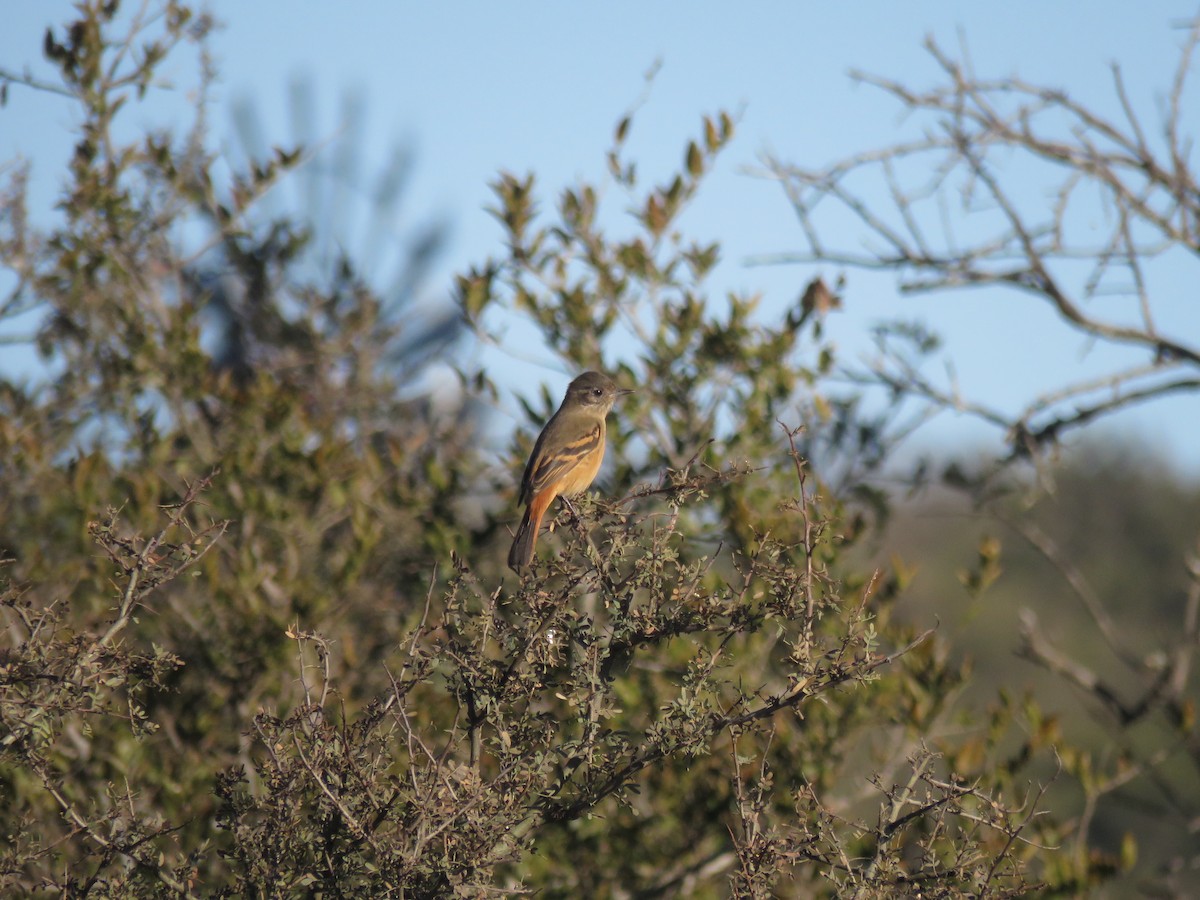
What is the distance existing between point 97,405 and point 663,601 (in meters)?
5.13

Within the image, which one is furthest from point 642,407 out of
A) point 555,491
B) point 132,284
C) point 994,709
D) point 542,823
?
point 542,823

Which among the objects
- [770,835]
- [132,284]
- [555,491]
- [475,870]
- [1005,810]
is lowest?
[1005,810]

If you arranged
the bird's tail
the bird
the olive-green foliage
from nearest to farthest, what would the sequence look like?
the olive-green foliage → the bird's tail → the bird

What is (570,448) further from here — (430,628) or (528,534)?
(430,628)

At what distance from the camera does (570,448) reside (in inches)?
269

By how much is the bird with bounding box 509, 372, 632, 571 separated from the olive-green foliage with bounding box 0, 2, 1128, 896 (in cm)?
16

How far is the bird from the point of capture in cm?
666

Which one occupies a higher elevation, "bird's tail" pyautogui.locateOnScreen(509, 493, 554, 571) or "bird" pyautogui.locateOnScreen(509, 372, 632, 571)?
"bird" pyautogui.locateOnScreen(509, 372, 632, 571)

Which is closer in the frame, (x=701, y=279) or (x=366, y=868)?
(x=366, y=868)

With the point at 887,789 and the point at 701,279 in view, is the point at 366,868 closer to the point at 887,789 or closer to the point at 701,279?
the point at 887,789

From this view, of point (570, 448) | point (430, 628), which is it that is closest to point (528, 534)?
point (570, 448)

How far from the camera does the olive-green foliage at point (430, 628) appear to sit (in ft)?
11.1

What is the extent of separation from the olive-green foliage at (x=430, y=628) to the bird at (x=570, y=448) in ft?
0.53

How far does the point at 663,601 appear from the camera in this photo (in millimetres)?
3764
